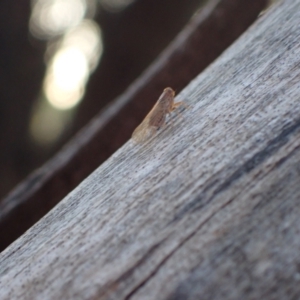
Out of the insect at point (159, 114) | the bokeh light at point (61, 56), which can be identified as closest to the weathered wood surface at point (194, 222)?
the insect at point (159, 114)

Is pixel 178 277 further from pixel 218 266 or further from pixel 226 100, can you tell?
pixel 226 100

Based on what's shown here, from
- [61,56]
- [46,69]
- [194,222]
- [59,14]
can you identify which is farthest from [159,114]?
[59,14]

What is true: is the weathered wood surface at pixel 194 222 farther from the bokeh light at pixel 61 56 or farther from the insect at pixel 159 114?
the bokeh light at pixel 61 56

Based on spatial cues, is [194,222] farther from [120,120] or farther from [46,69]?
[46,69]

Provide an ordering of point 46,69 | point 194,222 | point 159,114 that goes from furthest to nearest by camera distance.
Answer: point 46,69 < point 159,114 < point 194,222

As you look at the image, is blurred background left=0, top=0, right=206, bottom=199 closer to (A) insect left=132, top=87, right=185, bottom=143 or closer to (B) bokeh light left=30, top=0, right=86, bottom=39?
(B) bokeh light left=30, top=0, right=86, bottom=39

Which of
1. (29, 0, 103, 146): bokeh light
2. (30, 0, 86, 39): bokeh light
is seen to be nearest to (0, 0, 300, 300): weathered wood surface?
(29, 0, 103, 146): bokeh light

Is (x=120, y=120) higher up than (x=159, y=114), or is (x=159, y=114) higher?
(x=120, y=120)

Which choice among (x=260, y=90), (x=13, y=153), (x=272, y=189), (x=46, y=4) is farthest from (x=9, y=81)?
(x=272, y=189)
